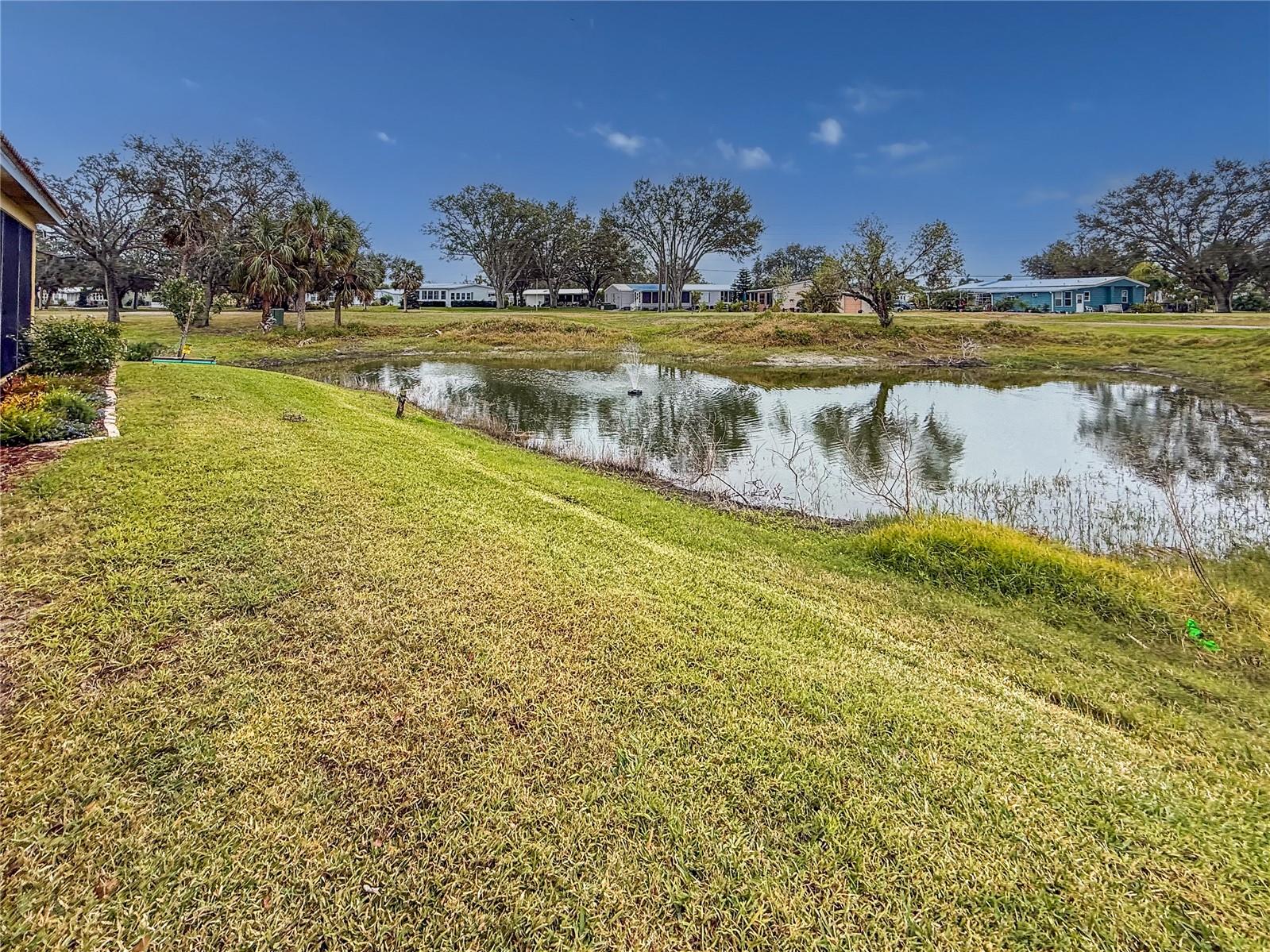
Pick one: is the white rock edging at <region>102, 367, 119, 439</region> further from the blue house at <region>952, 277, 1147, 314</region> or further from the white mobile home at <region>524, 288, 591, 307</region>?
the white mobile home at <region>524, 288, 591, 307</region>

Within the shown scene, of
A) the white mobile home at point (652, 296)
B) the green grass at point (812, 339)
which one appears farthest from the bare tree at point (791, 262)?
the green grass at point (812, 339)

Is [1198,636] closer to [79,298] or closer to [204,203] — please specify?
[204,203]

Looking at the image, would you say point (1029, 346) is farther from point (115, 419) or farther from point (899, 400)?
point (115, 419)

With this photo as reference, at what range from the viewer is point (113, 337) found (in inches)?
445

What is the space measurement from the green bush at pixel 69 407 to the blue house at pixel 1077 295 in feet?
209

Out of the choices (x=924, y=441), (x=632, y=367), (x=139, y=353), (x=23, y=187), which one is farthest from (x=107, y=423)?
(x=632, y=367)

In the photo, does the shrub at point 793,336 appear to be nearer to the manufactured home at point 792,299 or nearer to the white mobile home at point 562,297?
the manufactured home at point 792,299

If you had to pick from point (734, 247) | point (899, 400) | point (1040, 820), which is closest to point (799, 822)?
point (1040, 820)

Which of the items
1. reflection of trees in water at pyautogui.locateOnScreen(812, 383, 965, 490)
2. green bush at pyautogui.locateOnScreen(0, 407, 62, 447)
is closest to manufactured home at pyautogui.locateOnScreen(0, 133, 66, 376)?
green bush at pyautogui.locateOnScreen(0, 407, 62, 447)

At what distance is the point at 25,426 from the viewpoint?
630 centimetres

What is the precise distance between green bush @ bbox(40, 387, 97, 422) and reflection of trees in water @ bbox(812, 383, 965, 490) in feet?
38.3

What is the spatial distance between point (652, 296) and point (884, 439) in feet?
205

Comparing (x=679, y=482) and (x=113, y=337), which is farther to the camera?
(x=113, y=337)

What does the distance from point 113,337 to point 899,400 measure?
21117mm
